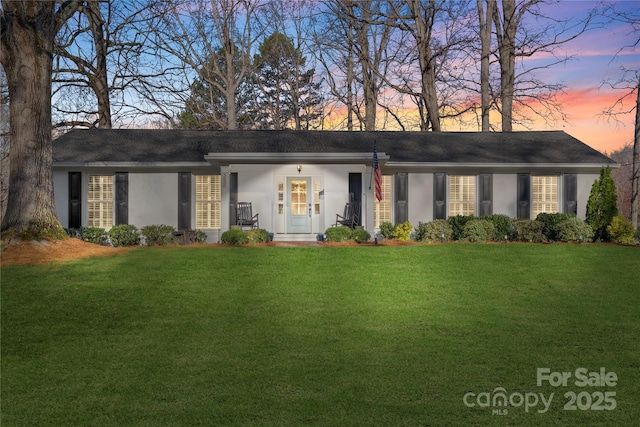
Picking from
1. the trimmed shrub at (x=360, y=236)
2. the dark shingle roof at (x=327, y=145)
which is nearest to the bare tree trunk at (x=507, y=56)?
the dark shingle roof at (x=327, y=145)

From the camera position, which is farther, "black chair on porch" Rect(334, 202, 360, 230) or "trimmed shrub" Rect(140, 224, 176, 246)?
"black chair on porch" Rect(334, 202, 360, 230)

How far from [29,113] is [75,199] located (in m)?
5.46

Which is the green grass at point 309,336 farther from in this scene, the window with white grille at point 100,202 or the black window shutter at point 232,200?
the window with white grille at point 100,202

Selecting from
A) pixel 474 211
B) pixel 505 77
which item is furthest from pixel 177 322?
pixel 505 77

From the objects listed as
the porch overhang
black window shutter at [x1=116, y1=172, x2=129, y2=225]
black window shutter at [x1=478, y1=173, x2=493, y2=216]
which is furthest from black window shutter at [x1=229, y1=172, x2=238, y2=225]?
black window shutter at [x1=478, y1=173, x2=493, y2=216]

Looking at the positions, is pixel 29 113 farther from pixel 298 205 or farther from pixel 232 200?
pixel 298 205

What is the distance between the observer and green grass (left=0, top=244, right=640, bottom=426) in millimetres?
5652

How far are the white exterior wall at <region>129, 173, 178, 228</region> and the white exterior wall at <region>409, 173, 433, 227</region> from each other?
7317 millimetres

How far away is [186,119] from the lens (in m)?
37.6

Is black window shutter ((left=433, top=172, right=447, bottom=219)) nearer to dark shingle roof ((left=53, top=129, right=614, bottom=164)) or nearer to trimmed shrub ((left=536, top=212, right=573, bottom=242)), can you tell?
dark shingle roof ((left=53, top=129, right=614, bottom=164))

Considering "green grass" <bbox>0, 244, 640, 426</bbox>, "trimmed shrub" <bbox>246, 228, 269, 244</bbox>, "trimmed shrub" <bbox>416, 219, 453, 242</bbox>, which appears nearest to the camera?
"green grass" <bbox>0, 244, 640, 426</bbox>

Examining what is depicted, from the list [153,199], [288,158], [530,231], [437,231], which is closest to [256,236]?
[288,158]

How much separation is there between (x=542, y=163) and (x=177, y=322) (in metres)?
13.8

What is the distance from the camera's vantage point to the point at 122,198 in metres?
18.5
